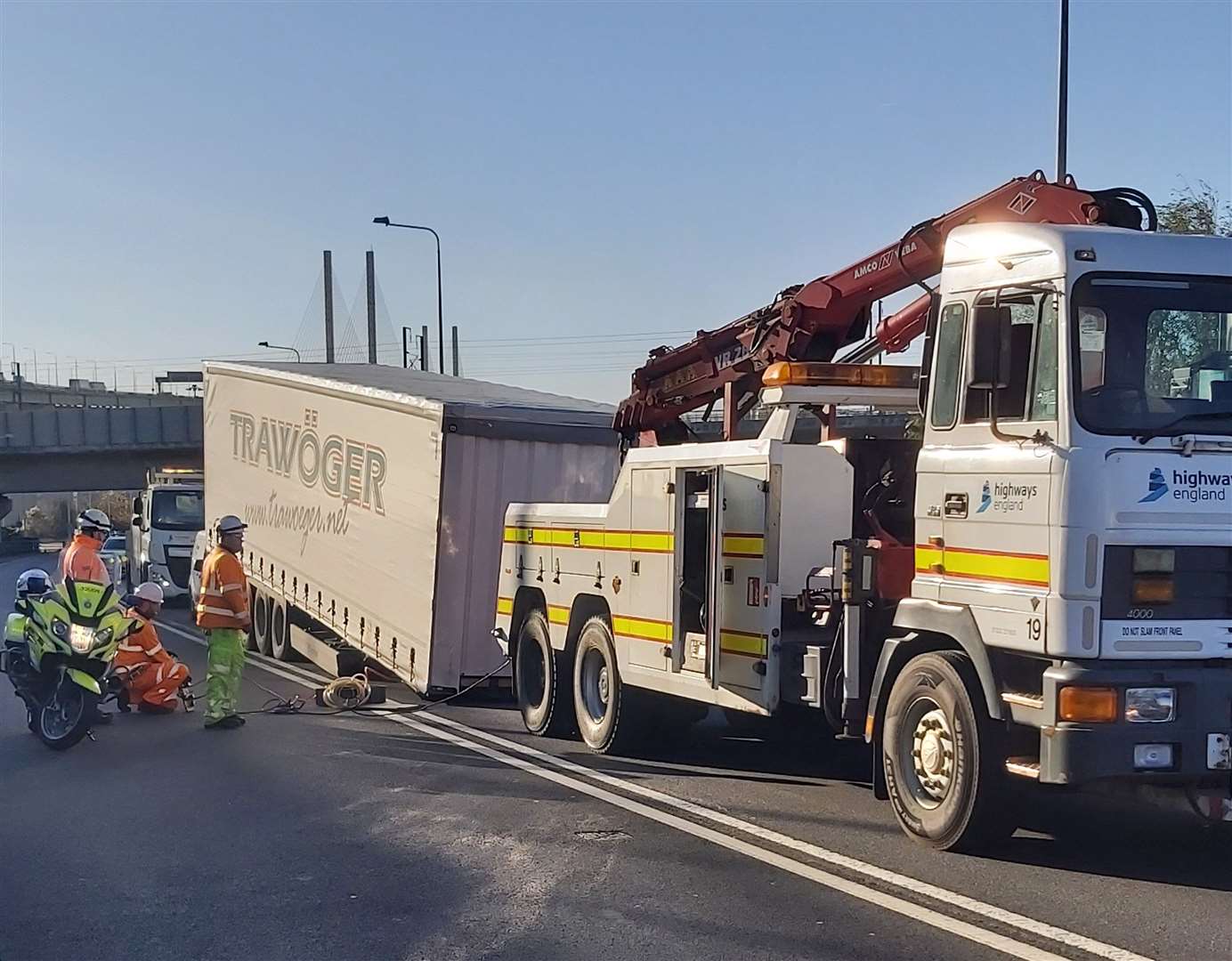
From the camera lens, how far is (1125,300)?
22.2ft

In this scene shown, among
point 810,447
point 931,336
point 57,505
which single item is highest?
point 931,336

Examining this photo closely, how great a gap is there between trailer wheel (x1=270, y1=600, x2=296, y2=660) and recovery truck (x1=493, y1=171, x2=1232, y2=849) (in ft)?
30.5

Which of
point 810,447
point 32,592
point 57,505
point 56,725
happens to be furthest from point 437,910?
point 57,505

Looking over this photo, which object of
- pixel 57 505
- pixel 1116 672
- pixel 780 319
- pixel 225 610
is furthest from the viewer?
pixel 57 505

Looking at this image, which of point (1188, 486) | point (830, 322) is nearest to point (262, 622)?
point (830, 322)

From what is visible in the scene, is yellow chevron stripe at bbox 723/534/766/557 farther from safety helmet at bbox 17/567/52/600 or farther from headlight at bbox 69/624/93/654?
safety helmet at bbox 17/567/52/600

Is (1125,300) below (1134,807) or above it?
above

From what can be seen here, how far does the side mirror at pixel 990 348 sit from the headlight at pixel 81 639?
760 centimetres

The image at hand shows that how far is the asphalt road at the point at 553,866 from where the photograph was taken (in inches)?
235

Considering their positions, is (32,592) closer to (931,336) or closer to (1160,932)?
(931,336)

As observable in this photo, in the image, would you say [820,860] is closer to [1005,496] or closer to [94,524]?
[1005,496]

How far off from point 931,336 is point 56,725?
7695 millimetres

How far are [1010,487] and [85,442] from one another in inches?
1813

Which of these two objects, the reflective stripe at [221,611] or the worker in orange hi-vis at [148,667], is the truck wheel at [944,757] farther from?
the worker in orange hi-vis at [148,667]
